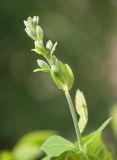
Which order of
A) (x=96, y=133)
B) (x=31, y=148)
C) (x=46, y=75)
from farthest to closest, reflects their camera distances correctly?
(x=46, y=75) → (x=31, y=148) → (x=96, y=133)

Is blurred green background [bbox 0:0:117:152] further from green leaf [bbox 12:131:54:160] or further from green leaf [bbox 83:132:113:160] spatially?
green leaf [bbox 83:132:113:160]

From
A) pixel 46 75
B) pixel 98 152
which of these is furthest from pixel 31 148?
pixel 46 75

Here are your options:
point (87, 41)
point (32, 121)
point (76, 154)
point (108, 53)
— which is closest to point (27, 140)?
point (76, 154)

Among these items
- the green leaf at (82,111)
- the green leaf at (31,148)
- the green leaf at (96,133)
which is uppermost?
the green leaf at (82,111)

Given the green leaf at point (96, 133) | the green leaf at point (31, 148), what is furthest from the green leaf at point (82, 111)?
the green leaf at point (31, 148)

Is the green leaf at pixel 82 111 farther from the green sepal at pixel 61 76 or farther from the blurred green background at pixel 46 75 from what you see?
the blurred green background at pixel 46 75

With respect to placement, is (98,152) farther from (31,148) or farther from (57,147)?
(31,148)

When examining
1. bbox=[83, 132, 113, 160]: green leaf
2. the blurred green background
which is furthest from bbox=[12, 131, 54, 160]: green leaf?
the blurred green background
